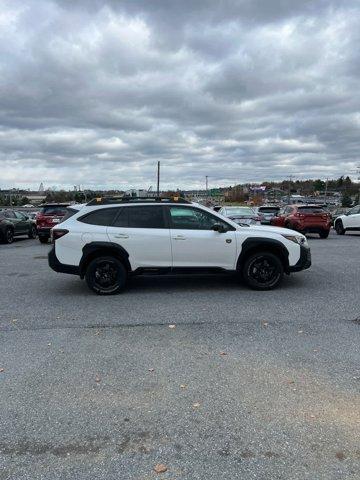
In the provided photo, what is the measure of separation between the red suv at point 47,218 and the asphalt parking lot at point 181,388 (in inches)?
463

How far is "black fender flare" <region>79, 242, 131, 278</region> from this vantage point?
25.3 ft

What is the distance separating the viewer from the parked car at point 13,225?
1984 centimetres

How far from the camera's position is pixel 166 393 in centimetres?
385

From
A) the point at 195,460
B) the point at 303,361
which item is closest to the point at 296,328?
the point at 303,361

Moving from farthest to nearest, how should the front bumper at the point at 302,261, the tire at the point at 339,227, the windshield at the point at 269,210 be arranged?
the windshield at the point at 269,210 → the tire at the point at 339,227 → the front bumper at the point at 302,261

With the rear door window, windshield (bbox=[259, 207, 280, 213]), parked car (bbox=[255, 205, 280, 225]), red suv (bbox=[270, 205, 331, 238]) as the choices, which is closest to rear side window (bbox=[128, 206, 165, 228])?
the rear door window

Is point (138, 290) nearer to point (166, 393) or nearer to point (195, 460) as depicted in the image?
point (166, 393)

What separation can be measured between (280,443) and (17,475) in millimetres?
1783

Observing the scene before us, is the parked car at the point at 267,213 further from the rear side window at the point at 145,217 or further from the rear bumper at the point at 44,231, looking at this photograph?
the rear side window at the point at 145,217

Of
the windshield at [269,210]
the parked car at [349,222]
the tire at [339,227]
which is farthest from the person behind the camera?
the windshield at [269,210]

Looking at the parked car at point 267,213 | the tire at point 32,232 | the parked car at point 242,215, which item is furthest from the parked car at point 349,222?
the tire at point 32,232

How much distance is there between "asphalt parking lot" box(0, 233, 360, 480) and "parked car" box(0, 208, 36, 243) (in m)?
13.5

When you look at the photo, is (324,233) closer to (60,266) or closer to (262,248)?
(262,248)

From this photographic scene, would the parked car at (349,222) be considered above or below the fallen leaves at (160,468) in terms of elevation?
above
